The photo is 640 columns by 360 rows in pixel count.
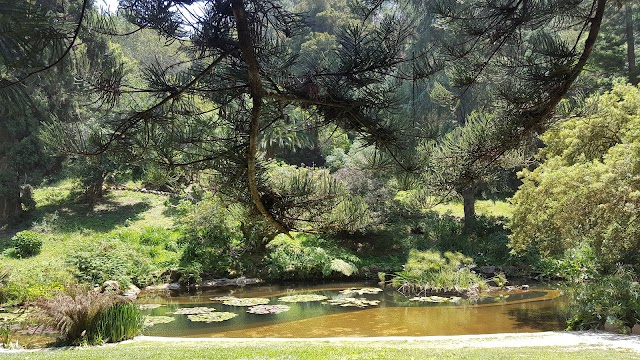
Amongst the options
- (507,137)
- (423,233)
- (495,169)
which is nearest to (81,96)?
(507,137)

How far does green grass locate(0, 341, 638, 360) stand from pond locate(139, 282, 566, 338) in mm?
1867

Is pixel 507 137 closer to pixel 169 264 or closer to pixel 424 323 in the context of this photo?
pixel 424 323

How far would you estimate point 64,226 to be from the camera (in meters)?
15.8

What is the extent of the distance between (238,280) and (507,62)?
35.2 ft

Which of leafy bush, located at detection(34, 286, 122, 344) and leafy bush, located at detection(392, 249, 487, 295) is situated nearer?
leafy bush, located at detection(34, 286, 122, 344)

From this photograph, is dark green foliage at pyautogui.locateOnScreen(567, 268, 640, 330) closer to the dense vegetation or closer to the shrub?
the dense vegetation

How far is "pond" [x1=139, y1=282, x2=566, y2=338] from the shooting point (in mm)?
8500

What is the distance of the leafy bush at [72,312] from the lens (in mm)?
6773

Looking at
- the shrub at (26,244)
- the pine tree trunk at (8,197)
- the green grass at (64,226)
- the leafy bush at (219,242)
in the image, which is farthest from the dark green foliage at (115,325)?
the pine tree trunk at (8,197)

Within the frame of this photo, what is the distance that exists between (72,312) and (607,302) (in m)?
7.96

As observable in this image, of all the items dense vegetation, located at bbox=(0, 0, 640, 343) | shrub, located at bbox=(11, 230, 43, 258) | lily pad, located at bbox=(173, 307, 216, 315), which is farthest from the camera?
shrub, located at bbox=(11, 230, 43, 258)

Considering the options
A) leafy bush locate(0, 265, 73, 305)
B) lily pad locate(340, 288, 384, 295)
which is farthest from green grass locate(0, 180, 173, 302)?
lily pad locate(340, 288, 384, 295)

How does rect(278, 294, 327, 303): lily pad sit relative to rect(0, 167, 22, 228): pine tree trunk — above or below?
below

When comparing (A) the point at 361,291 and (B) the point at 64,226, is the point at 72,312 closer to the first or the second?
(A) the point at 361,291
